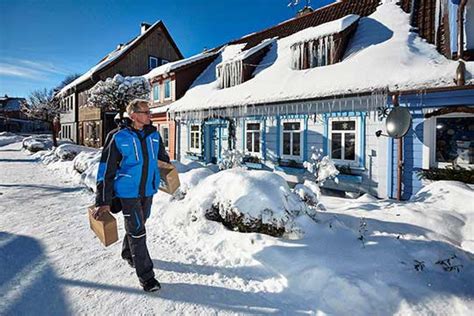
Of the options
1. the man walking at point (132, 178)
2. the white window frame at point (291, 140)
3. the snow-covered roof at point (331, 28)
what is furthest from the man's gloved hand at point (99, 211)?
the snow-covered roof at point (331, 28)

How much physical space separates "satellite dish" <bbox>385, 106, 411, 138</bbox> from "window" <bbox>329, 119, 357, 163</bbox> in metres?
1.23

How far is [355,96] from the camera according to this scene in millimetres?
7312

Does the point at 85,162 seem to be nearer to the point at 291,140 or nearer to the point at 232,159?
the point at 232,159

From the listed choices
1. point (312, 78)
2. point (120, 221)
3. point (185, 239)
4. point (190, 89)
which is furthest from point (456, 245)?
point (190, 89)

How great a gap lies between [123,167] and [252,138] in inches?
322

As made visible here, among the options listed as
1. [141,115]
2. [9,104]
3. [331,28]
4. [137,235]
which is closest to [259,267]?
[137,235]

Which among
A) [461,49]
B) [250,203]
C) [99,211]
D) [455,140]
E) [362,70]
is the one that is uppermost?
[461,49]

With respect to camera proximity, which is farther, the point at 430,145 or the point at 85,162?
the point at 85,162

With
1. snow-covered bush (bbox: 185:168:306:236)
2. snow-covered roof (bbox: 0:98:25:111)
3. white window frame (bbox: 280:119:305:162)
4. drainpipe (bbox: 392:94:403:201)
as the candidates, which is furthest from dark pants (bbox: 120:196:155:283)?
snow-covered roof (bbox: 0:98:25:111)

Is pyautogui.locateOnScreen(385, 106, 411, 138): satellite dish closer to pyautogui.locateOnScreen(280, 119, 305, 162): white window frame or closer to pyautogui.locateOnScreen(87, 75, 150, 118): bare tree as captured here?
pyautogui.locateOnScreen(280, 119, 305, 162): white window frame

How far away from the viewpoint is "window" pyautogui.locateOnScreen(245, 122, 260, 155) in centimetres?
1058

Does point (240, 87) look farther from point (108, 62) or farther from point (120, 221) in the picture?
point (108, 62)

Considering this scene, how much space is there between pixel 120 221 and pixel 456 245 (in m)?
5.18

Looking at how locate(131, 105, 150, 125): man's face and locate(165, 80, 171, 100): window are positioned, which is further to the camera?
locate(165, 80, 171, 100): window
